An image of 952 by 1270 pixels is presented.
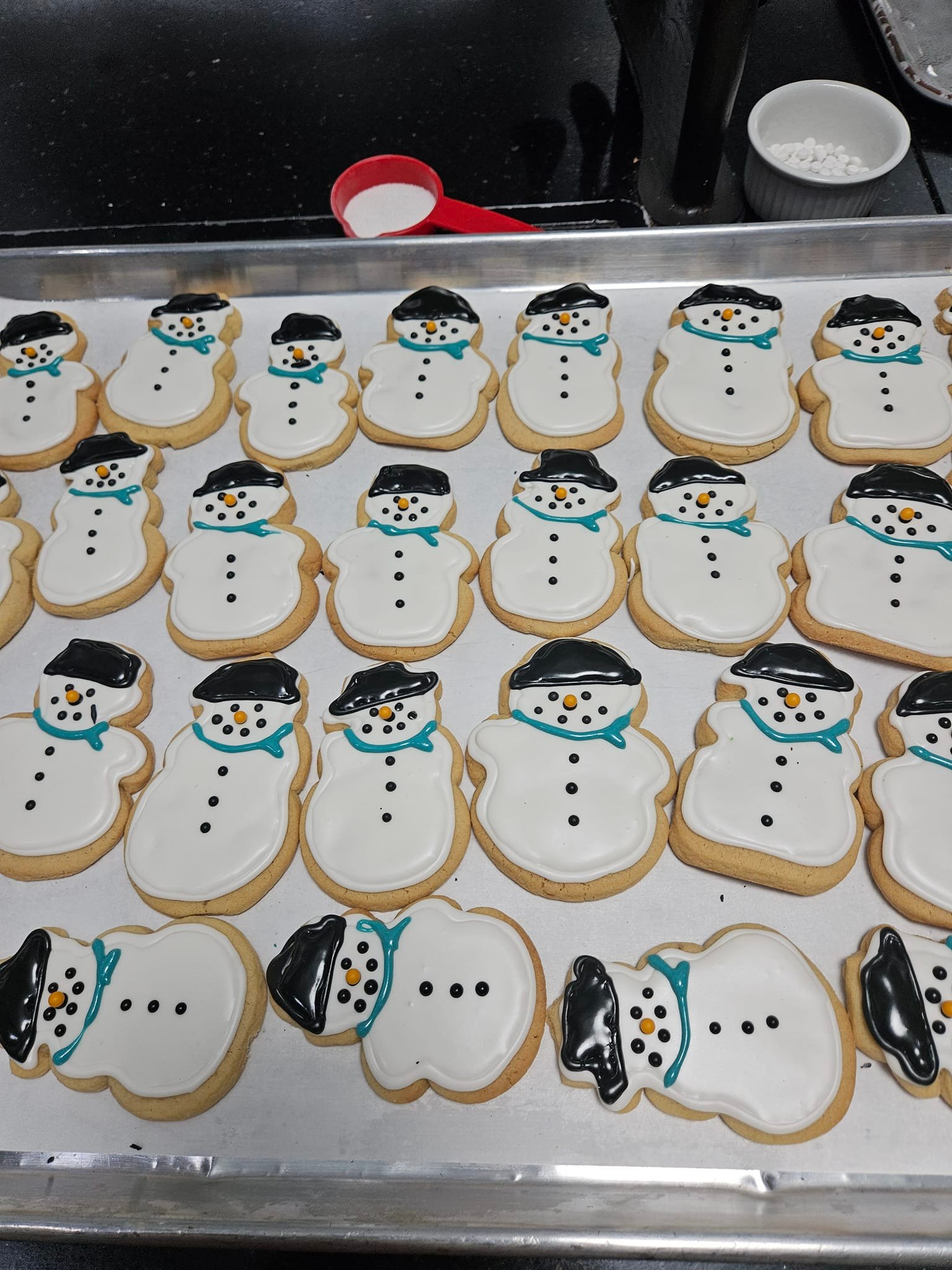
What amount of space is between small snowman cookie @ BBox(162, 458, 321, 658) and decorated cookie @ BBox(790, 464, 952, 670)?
857 millimetres

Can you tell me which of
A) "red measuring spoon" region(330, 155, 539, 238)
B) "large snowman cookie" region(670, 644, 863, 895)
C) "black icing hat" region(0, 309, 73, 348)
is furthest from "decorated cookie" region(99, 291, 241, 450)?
"large snowman cookie" region(670, 644, 863, 895)

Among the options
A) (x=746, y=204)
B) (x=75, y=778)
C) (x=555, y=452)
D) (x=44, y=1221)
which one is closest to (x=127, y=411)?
(x=75, y=778)

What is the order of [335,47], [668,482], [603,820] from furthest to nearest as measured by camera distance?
[335,47], [668,482], [603,820]

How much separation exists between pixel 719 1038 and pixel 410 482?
1.01 m

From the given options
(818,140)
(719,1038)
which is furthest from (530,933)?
(818,140)

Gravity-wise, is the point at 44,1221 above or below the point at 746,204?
below

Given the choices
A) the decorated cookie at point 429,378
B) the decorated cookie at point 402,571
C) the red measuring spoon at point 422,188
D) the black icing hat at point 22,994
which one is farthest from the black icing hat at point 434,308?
the black icing hat at point 22,994

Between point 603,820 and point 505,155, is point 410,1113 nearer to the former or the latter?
point 603,820

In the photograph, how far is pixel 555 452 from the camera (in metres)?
1.55

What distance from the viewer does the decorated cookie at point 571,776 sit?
4.06 feet

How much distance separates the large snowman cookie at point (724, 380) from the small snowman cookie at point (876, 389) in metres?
0.06

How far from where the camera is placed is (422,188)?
1.97m

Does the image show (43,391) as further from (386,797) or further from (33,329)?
(386,797)

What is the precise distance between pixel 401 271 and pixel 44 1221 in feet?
5.61
